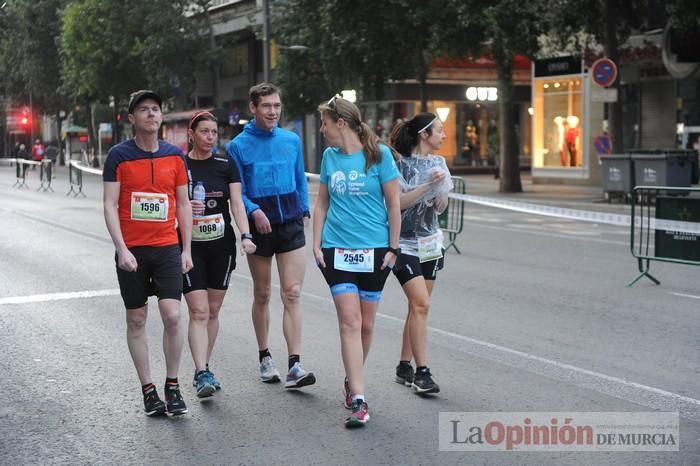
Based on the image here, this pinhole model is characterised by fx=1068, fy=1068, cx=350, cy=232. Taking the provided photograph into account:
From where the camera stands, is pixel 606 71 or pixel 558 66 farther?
pixel 558 66

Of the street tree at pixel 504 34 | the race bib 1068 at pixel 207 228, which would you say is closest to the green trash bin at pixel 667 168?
the street tree at pixel 504 34

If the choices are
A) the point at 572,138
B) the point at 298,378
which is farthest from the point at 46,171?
the point at 298,378

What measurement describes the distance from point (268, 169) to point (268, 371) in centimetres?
139

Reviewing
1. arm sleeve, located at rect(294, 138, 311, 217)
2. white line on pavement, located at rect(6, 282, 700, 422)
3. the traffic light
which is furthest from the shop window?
the traffic light

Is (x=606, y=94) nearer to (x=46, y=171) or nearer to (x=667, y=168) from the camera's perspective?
(x=667, y=168)

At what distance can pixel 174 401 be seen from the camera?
21.1 ft

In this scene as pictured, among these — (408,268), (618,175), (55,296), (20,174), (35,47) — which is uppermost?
(35,47)

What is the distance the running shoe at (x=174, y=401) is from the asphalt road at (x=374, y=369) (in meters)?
0.07

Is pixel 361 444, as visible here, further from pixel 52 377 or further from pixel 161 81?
pixel 161 81

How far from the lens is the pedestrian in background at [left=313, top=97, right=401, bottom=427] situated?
621cm

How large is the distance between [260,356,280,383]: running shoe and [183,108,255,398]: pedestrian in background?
0.40 metres

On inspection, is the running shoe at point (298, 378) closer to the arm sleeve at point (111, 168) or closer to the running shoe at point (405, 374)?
the running shoe at point (405, 374)

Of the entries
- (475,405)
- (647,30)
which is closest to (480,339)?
(475,405)

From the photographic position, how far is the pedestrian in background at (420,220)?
6.79m
